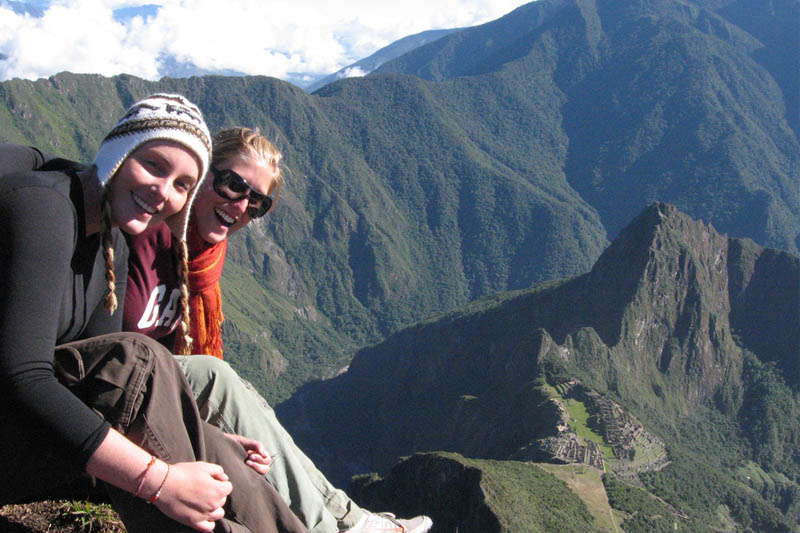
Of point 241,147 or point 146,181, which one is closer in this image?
point 146,181

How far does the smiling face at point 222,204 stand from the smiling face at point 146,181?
2.01 metres

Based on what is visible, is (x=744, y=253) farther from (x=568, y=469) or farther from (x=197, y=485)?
(x=197, y=485)

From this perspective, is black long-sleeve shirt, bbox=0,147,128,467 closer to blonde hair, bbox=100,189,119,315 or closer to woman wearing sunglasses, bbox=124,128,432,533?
blonde hair, bbox=100,189,119,315

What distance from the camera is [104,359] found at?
171 inches

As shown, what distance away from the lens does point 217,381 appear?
5.69 m

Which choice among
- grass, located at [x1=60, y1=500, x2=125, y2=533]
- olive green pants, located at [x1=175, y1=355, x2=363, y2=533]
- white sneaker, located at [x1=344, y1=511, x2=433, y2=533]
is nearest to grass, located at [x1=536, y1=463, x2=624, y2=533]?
white sneaker, located at [x1=344, y1=511, x2=433, y2=533]

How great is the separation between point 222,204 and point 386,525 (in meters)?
3.84

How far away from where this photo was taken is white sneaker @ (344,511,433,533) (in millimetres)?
6344

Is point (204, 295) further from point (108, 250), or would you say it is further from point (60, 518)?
point (108, 250)

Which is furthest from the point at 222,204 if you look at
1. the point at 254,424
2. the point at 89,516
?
the point at 89,516

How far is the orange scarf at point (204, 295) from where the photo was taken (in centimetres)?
701

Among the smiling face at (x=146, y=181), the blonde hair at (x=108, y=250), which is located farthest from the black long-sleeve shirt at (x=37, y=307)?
the smiling face at (x=146, y=181)

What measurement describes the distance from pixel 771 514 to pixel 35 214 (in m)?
88.5

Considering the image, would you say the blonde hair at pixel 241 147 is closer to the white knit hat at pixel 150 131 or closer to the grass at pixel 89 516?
the white knit hat at pixel 150 131
